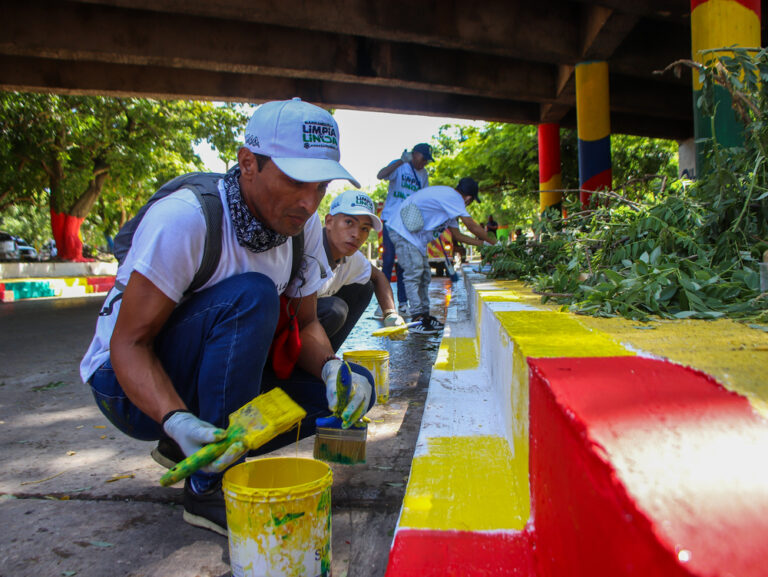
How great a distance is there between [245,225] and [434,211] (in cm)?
402

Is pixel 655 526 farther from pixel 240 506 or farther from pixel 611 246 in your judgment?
pixel 611 246

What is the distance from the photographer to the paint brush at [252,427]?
135 centimetres

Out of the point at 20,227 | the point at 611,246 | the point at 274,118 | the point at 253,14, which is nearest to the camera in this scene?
the point at 274,118

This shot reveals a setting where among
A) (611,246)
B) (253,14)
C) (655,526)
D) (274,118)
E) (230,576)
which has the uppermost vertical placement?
(253,14)

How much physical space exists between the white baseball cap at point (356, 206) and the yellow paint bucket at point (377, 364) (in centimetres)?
75

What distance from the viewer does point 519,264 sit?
15.9ft

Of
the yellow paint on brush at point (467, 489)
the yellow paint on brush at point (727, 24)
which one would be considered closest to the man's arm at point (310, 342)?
the yellow paint on brush at point (467, 489)

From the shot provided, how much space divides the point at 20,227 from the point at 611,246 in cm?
6240

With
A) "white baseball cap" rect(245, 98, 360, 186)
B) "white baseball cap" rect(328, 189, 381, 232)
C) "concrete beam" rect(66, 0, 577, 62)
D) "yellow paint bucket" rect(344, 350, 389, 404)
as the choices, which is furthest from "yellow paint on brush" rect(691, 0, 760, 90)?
"white baseball cap" rect(245, 98, 360, 186)

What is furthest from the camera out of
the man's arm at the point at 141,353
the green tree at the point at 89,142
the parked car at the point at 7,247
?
the parked car at the point at 7,247

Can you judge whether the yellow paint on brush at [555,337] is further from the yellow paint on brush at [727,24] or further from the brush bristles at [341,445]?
the yellow paint on brush at [727,24]

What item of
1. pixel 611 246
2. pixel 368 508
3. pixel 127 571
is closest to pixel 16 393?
pixel 127 571

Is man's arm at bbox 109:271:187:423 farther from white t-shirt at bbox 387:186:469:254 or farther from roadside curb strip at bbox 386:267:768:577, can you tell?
white t-shirt at bbox 387:186:469:254

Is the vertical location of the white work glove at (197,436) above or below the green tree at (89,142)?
below
